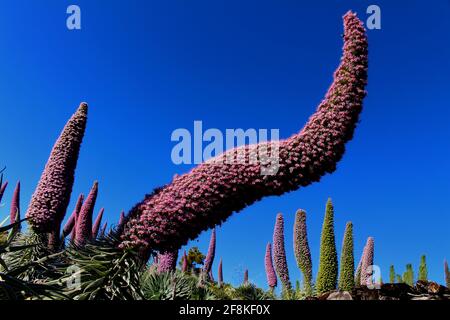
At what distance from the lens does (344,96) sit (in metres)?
5.25

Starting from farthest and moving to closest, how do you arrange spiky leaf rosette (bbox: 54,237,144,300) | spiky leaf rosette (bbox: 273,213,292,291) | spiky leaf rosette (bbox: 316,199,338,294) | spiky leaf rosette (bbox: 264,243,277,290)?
spiky leaf rosette (bbox: 264,243,277,290)
spiky leaf rosette (bbox: 273,213,292,291)
spiky leaf rosette (bbox: 316,199,338,294)
spiky leaf rosette (bbox: 54,237,144,300)

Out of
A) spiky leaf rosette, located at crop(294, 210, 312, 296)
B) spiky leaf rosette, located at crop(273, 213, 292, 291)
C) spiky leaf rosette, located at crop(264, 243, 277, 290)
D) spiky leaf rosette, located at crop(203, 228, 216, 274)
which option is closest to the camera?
spiky leaf rosette, located at crop(294, 210, 312, 296)

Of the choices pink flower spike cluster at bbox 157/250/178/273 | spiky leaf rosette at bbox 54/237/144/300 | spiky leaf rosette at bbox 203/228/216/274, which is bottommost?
spiky leaf rosette at bbox 54/237/144/300

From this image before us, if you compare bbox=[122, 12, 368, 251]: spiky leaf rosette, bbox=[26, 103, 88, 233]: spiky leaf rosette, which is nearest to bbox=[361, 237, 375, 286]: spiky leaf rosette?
bbox=[26, 103, 88, 233]: spiky leaf rosette

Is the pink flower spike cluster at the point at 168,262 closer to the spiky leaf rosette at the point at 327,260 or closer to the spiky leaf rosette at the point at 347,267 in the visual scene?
the spiky leaf rosette at the point at 327,260

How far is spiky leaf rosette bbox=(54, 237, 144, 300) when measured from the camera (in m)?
6.12

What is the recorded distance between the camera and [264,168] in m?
5.16

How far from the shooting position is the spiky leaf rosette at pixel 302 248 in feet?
Answer: 67.8

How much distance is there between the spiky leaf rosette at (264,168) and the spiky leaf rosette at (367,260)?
21.9 metres

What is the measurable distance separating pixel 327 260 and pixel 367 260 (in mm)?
6453

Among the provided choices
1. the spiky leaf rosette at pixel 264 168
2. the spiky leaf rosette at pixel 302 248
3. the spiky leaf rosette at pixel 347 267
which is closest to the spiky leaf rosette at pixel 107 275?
the spiky leaf rosette at pixel 264 168

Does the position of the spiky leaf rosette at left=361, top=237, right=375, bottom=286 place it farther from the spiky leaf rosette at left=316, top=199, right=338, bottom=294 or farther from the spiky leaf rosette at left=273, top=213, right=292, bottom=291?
the spiky leaf rosette at left=273, top=213, right=292, bottom=291

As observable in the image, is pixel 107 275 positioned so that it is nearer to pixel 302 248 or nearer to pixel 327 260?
pixel 327 260

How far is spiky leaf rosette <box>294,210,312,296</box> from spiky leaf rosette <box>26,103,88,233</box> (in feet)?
45.0
